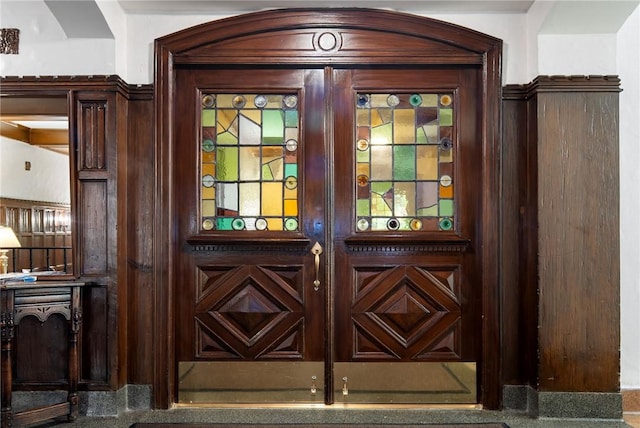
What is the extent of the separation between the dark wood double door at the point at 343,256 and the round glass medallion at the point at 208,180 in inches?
1.3

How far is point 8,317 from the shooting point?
8.87 feet

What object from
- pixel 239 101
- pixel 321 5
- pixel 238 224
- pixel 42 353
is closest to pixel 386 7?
pixel 321 5

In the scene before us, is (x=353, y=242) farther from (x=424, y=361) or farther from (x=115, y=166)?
(x=115, y=166)

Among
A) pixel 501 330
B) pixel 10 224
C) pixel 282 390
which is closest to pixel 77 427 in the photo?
pixel 282 390

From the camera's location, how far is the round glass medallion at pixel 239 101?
3.24 metres

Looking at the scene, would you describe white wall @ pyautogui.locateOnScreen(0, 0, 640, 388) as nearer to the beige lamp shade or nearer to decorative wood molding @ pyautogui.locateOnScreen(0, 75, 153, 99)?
decorative wood molding @ pyautogui.locateOnScreen(0, 75, 153, 99)

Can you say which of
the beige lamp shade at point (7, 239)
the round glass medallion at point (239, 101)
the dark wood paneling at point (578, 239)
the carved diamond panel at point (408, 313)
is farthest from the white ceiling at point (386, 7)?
the beige lamp shade at point (7, 239)

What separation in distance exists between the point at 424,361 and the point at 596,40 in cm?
223

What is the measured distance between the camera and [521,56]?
10.3 ft

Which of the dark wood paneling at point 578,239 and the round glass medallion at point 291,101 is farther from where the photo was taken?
the round glass medallion at point 291,101

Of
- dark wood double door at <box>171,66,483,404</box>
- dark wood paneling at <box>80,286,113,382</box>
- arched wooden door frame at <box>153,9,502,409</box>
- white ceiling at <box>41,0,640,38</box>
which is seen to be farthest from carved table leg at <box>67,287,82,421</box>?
white ceiling at <box>41,0,640,38</box>

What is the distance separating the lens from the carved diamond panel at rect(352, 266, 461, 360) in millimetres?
3217

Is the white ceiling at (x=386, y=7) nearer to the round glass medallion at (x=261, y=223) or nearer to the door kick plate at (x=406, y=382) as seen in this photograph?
the round glass medallion at (x=261, y=223)

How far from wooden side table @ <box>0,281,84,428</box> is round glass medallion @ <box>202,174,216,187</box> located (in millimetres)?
934
